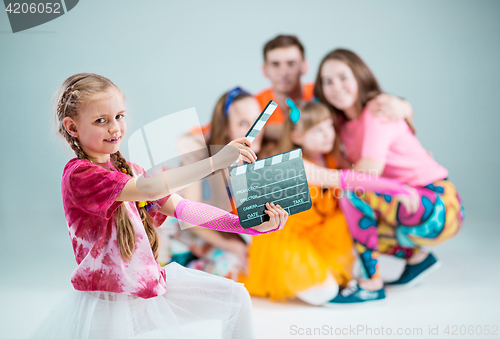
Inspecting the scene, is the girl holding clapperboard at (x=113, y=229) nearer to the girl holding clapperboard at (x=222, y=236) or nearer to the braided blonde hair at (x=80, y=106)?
the braided blonde hair at (x=80, y=106)

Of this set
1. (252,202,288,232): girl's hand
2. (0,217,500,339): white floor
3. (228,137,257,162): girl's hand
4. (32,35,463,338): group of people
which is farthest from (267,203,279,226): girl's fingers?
(0,217,500,339): white floor

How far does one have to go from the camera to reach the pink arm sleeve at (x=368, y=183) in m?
2.72

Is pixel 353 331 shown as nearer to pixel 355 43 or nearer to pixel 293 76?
pixel 293 76

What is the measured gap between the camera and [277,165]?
1415mm

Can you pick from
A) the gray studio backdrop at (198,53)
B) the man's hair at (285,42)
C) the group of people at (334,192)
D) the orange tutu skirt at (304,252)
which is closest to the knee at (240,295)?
the group of people at (334,192)

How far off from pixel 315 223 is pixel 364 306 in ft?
1.74

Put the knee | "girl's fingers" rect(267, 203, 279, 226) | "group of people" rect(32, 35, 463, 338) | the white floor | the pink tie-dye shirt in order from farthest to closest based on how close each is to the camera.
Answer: "group of people" rect(32, 35, 463, 338), the white floor, the knee, "girl's fingers" rect(267, 203, 279, 226), the pink tie-dye shirt

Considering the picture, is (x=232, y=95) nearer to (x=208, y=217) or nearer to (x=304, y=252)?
(x=304, y=252)

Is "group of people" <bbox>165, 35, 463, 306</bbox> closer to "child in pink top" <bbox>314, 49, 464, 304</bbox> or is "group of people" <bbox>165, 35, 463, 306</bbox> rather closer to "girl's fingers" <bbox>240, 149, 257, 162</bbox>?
"child in pink top" <bbox>314, 49, 464, 304</bbox>

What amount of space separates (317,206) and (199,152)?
127 centimetres

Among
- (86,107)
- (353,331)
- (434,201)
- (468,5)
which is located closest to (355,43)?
(468,5)

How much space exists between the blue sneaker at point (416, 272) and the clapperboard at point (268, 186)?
5.13 ft

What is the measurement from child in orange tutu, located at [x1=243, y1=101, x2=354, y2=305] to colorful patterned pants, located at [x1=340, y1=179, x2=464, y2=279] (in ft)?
0.24

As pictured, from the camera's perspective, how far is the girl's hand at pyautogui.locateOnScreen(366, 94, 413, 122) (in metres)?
2.83
